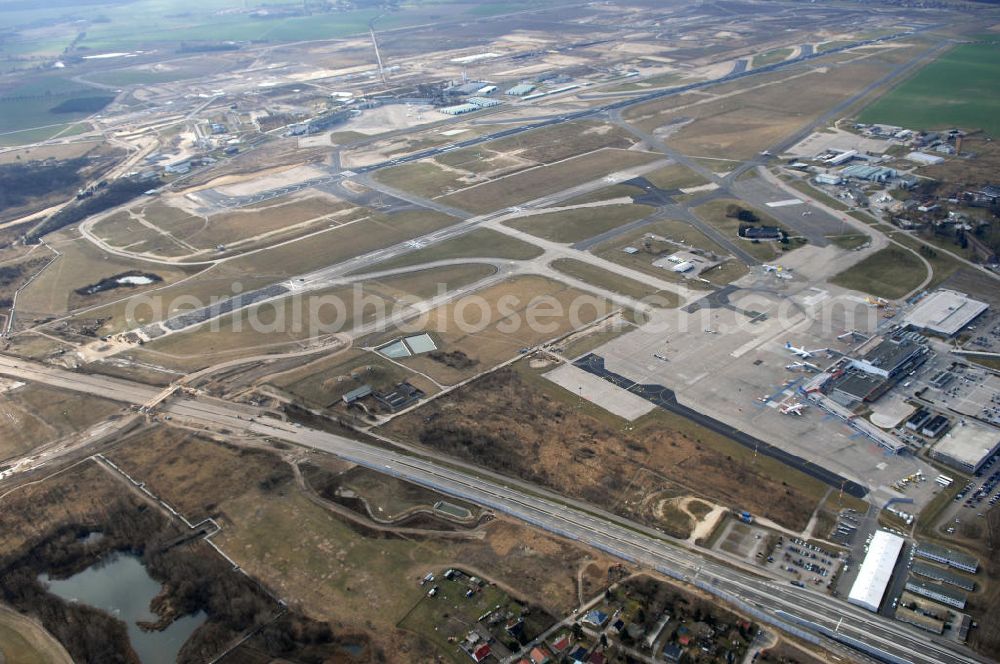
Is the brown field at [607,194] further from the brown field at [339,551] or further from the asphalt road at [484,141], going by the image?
the brown field at [339,551]

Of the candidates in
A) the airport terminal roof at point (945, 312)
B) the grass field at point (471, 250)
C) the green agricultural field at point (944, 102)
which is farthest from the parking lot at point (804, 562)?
the green agricultural field at point (944, 102)

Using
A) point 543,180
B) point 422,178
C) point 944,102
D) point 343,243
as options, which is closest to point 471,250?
point 343,243

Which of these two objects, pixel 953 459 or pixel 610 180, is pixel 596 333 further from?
pixel 610 180

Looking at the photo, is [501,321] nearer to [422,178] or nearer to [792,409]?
[792,409]

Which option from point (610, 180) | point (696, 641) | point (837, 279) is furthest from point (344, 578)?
point (610, 180)

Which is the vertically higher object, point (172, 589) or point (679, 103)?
point (679, 103)

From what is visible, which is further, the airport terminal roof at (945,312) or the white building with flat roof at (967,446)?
the airport terminal roof at (945,312)
